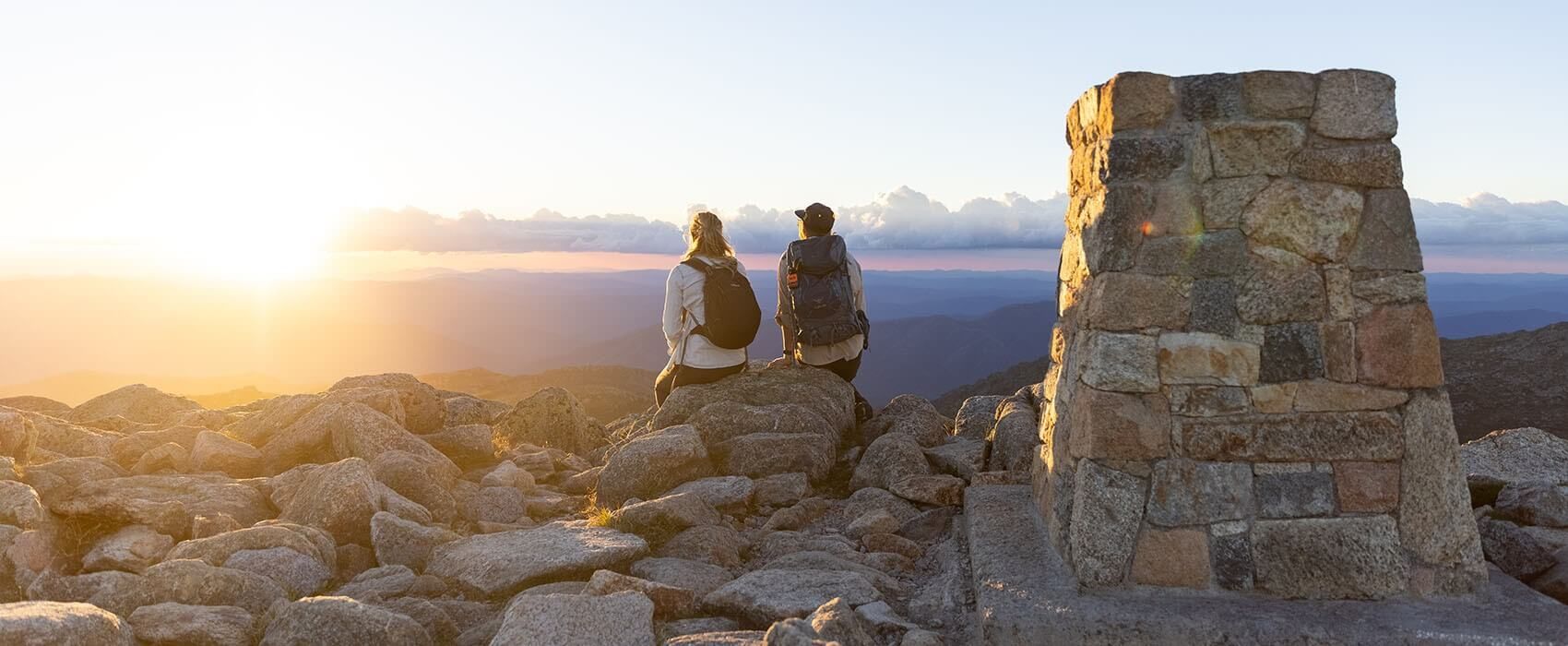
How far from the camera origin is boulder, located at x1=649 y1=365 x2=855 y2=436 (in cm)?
866

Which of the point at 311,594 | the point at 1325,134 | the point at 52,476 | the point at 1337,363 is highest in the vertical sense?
the point at 1325,134

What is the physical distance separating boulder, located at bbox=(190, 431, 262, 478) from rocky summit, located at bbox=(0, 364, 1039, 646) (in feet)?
0.06

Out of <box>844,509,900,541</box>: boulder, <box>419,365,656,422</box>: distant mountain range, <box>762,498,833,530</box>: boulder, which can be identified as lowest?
<box>419,365,656,422</box>: distant mountain range

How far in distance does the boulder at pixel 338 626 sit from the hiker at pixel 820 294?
202 inches

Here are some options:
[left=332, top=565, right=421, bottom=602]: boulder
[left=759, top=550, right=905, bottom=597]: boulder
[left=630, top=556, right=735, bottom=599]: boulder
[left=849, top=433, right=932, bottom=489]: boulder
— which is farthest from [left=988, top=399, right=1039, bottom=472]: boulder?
[left=332, top=565, right=421, bottom=602]: boulder

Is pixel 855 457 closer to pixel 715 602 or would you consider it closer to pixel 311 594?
pixel 715 602

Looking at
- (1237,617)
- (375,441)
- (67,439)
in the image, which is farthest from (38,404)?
(1237,617)

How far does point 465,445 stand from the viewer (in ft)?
27.9

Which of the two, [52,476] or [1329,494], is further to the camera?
[52,476]

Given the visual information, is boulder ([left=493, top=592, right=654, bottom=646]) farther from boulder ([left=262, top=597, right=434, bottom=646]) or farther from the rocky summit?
boulder ([left=262, top=597, right=434, bottom=646])

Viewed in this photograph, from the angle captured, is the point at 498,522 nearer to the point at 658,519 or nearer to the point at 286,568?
the point at 658,519

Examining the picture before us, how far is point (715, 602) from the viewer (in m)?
5.02

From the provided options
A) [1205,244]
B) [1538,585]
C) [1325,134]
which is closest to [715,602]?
[1205,244]

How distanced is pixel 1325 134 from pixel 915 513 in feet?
11.9
